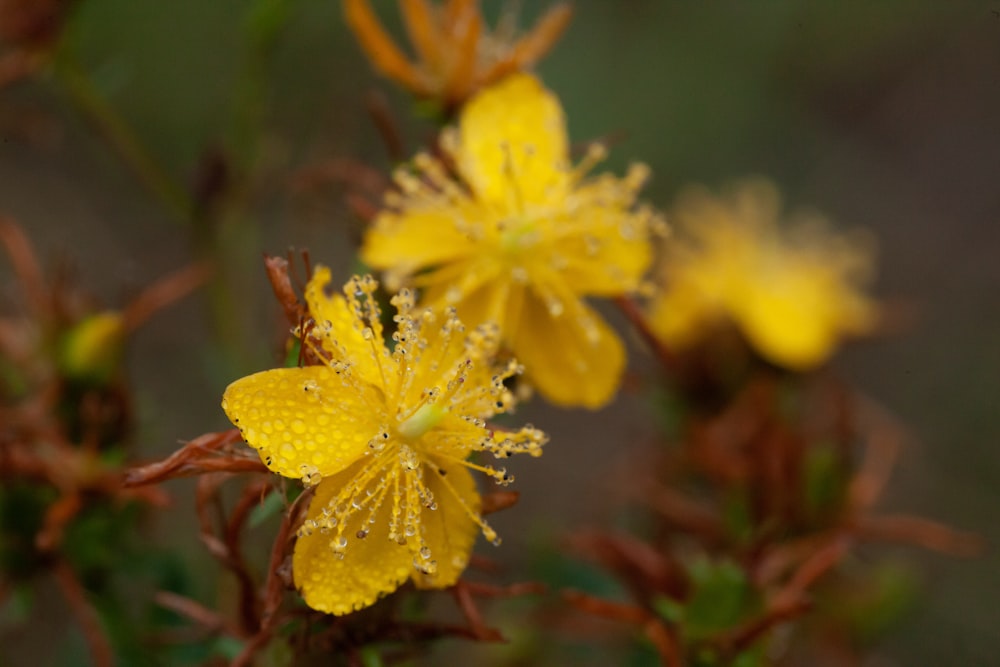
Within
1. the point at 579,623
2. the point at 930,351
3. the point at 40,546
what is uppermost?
the point at 40,546

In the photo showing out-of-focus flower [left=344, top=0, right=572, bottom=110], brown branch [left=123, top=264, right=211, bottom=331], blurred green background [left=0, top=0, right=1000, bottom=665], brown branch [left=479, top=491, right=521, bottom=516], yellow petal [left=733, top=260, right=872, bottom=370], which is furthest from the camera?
blurred green background [left=0, top=0, right=1000, bottom=665]

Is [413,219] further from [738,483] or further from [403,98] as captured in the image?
[403,98]

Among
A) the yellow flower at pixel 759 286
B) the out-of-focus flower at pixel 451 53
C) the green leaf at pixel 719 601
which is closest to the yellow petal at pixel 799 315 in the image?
the yellow flower at pixel 759 286

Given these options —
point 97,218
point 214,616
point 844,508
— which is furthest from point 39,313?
point 97,218

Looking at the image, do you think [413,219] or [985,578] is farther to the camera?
[985,578]

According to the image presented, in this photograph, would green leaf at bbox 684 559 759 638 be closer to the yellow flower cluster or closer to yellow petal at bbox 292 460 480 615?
the yellow flower cluster

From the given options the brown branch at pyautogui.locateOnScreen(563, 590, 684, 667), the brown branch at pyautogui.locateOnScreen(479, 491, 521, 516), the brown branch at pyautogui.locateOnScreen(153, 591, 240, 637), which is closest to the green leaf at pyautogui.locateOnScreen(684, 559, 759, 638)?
the brown branch at pyautogui.locateOnScreen(563, 590, 684, 667)

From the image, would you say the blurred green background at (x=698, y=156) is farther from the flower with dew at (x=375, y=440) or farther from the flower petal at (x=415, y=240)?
the flower with dew at (x=375, y=440)
